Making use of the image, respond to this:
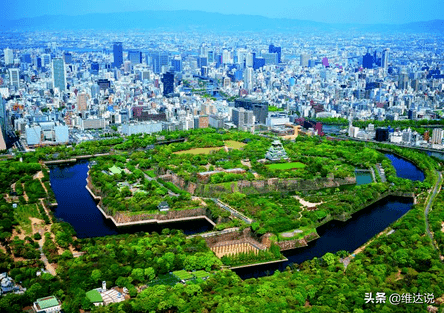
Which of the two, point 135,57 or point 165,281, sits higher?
point 135,57

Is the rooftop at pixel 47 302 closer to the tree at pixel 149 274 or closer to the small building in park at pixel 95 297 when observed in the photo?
the small building in park at pixel 95 297

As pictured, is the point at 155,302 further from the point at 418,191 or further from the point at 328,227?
the point at 418,191

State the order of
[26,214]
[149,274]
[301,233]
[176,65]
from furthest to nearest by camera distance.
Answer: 1. [176,65]
2. [26,214]
3. [301,233]
4. [149,274]

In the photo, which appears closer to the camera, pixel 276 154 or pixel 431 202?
pixel 431 202

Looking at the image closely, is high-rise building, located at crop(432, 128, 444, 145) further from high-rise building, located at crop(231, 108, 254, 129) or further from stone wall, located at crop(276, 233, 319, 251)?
stone wall, located at crop(276, 233, 319, 251)

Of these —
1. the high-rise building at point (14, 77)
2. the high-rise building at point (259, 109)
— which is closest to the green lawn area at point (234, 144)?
the high-rise building at point (259, 109)

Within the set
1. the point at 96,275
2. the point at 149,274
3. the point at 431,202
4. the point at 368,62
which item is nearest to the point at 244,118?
the point at 431,202

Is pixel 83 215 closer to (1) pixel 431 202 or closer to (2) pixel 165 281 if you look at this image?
(2) pixel 165 281
